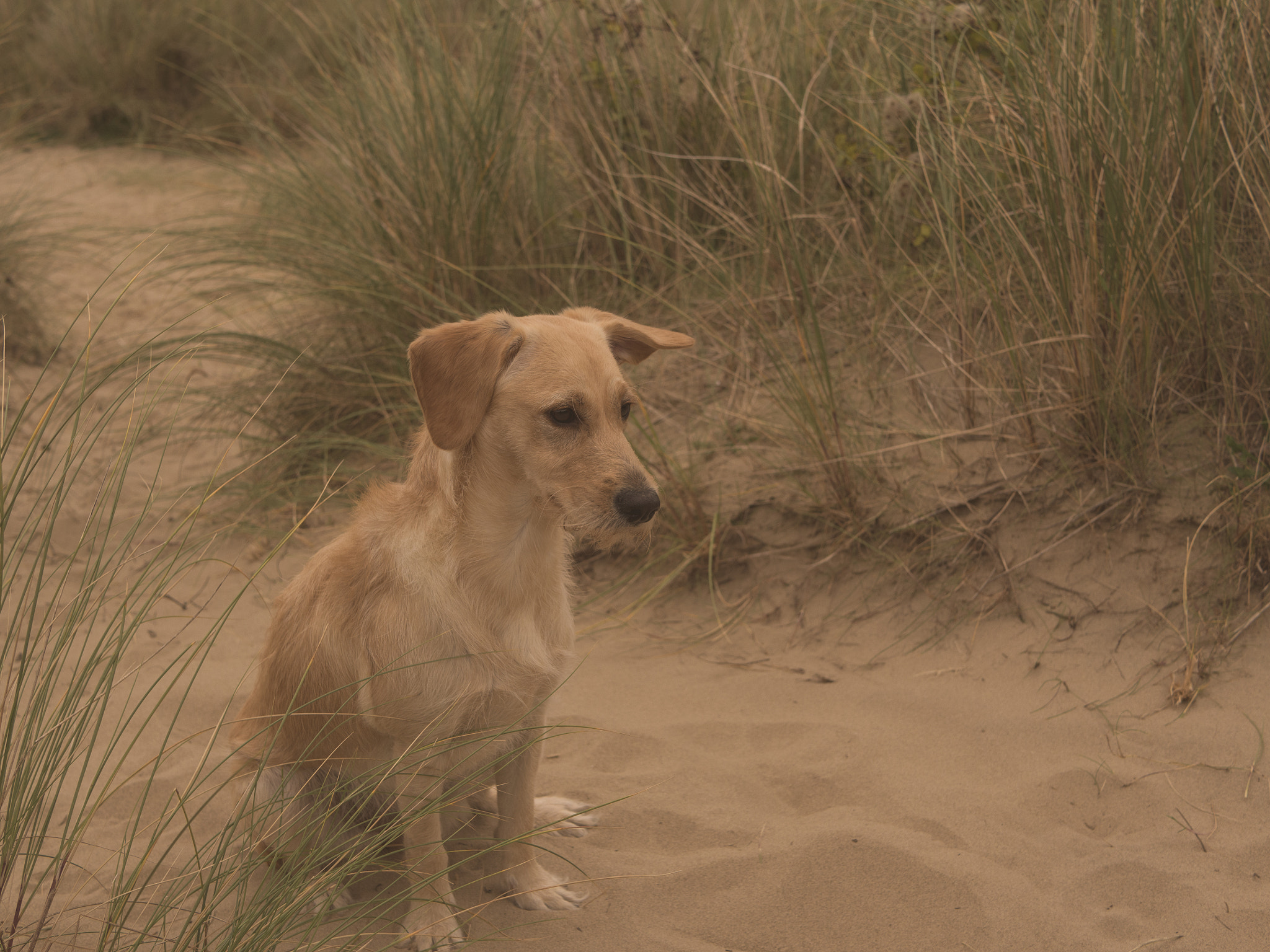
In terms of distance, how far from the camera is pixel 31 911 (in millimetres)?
2625

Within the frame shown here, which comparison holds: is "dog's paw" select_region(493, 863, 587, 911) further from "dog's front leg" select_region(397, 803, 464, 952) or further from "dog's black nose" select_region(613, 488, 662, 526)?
"dog's black nose" select_region(613, 488, 662, 526)

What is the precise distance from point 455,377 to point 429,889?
121cm

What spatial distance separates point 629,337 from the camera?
2.92 meters

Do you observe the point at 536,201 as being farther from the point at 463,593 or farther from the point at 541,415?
the point at 463,593

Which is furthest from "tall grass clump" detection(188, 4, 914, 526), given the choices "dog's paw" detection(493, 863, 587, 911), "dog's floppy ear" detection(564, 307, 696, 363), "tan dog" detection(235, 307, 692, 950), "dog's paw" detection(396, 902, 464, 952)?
"dog's paw" detection(396, 902, 464, 952)

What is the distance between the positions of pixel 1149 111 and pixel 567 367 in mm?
2164

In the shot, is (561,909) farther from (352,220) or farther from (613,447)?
(352,220)

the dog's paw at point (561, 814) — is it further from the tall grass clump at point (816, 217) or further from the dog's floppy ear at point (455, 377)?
the tall grass clump at point (816, 217)

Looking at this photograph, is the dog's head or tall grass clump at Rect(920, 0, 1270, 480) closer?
the dog's head

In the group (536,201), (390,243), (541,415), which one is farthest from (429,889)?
(536,201)

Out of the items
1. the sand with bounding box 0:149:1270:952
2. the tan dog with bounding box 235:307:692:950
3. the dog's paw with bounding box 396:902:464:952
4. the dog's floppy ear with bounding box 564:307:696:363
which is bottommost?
the sand with bounding box 0:149:1270:952

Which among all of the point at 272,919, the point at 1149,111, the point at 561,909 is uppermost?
the point at 1149,111

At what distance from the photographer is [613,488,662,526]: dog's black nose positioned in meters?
2.47

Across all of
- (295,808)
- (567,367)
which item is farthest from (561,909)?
(567,367)
